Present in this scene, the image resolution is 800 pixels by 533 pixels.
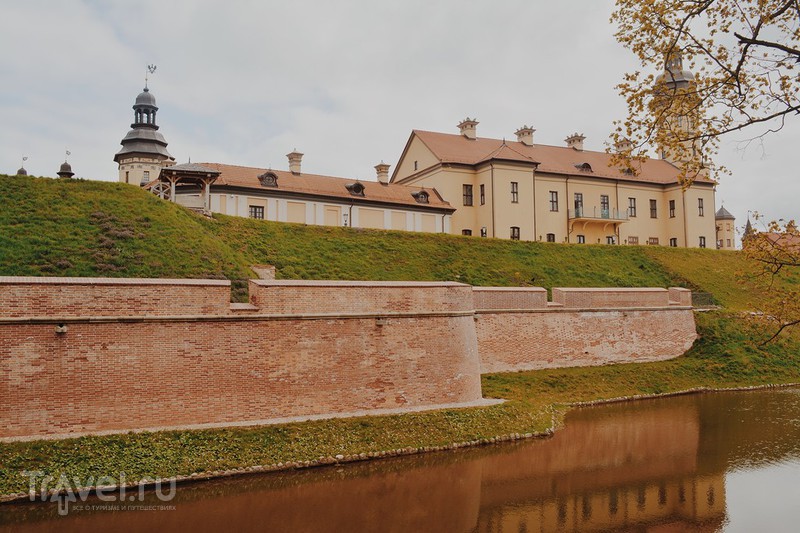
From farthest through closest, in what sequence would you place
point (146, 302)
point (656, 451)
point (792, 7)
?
point (656, 451)
point (146, 302)
point (792, 7)

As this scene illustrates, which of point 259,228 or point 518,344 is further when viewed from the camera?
point 259,228

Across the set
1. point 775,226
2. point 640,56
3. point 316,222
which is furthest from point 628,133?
point 316,222

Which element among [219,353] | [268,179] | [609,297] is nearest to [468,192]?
[268,179]

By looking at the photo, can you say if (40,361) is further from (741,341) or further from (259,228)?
A: (741,341)

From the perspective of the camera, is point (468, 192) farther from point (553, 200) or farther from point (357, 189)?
point (357, 189)

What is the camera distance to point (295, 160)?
31906 millimetres

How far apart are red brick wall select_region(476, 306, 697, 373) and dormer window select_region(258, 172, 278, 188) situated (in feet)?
48.2

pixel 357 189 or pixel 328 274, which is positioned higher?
pixel 357 189

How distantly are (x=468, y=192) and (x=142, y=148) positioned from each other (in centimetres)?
2508

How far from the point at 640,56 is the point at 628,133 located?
0.89 m

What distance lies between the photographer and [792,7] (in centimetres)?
659

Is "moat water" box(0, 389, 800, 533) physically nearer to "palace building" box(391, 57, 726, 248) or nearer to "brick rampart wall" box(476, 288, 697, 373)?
"brick rampart wall" box(476, 288, 697, 373)

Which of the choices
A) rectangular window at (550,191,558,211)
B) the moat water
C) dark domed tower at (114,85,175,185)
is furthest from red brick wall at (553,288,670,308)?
dark domed tower at (114,85,175,185)

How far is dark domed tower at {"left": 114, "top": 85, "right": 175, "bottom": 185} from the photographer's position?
1738 inches
